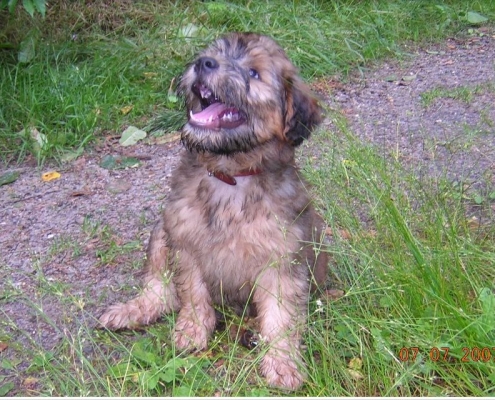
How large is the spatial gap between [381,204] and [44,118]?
3384mm

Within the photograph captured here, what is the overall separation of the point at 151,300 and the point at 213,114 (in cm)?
104

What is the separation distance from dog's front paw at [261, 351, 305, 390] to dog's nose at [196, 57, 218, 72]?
128 cm

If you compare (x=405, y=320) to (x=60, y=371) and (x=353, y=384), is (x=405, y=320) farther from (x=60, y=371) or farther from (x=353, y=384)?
(x=60, y=371)

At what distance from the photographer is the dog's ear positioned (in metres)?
3.36

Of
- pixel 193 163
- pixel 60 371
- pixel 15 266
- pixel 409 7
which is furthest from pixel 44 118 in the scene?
pixel 409 7

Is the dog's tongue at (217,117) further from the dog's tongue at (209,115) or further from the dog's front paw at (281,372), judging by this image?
the dog's front paw at (281,372)

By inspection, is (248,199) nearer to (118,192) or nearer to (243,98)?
(243,98)

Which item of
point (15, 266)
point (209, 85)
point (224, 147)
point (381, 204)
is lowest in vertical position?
point (15, 266)

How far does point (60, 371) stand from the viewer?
10.3ft

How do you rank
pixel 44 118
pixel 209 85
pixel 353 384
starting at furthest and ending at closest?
1. pixel 44 118
2. pixel 209 85
3. pixel 353 384

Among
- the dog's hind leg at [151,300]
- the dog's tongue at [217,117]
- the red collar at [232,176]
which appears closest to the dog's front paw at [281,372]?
the dog's hind leg at [151,300]
